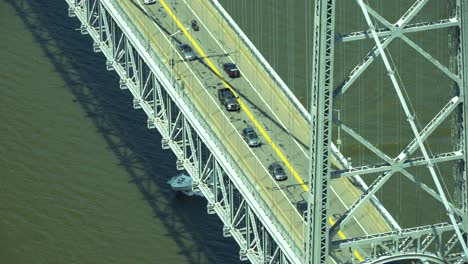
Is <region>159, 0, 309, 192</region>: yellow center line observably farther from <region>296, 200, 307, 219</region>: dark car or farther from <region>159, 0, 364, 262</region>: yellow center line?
<region>296, 200, 307, 219</region>: dark car

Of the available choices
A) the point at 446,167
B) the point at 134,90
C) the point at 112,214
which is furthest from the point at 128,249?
the point at 446,167

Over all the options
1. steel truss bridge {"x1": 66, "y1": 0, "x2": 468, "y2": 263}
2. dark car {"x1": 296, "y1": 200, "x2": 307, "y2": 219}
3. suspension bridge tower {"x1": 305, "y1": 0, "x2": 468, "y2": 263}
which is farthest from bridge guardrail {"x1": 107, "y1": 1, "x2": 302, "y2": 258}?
suspension bridge tower {"x1": 305, "y1": 0, "x2": 468, "y2": 263}

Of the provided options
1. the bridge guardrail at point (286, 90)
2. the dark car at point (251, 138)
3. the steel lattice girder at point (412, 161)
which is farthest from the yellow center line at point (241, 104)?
the steel lattice girder at point (412, 161)

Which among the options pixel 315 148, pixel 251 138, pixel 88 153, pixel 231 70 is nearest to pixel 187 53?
pixel 231 70

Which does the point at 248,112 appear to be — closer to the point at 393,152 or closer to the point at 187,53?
the point at 187,53

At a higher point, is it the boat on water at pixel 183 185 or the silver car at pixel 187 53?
the silver car at pixel 187 53

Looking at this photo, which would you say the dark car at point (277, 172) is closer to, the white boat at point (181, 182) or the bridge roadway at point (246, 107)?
the bridge roadway at point (246, 107)

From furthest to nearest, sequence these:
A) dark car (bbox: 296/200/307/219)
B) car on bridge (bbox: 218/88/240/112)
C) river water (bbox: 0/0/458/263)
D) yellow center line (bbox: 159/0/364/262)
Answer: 1. river water (bbox: 0/0/458/263)
2. car on bridge (bbox: 218/88/240/112)
3. dark car (bbox: 296/200/307/219)
4. yellow center line (bbox: 159/0/364/262)
